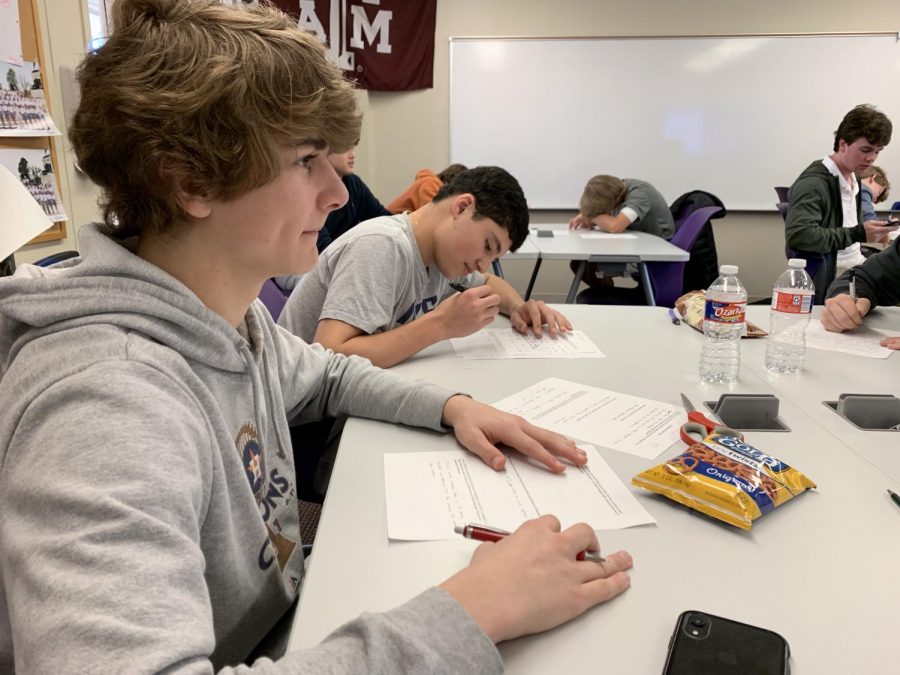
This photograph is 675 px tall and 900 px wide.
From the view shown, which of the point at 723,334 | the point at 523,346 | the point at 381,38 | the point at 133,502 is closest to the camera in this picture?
the point at 133,502

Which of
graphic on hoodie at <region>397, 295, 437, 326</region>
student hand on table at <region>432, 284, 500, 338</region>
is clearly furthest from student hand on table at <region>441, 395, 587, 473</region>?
graphic on hoodie at <region>397, 295, 437, 326</region>

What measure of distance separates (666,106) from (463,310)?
402 cm

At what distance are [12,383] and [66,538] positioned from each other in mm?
174

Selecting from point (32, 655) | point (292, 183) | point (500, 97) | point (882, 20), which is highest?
point (882, 20)

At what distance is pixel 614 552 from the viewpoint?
0.70 metres

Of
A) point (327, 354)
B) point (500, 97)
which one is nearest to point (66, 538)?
point (327, 354)

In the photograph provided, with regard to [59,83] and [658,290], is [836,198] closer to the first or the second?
[658,290]

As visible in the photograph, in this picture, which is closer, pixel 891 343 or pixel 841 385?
pixel 841 385

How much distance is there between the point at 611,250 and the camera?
326 centimetres

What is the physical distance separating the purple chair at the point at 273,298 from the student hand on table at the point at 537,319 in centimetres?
60

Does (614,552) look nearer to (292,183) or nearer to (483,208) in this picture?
(292,183)

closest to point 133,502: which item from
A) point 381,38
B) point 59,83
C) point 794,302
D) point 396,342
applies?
point 396,342

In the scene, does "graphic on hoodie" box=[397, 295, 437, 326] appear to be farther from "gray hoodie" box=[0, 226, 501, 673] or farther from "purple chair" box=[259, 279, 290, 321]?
"gray hoodie" box=[0, 226, 501, 673]

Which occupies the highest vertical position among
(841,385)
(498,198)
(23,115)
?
(23,115)
